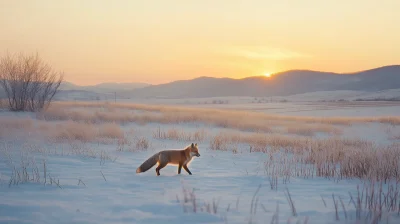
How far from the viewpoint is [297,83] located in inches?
6954

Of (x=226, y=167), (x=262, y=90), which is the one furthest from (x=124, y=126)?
(x=262, y=90)

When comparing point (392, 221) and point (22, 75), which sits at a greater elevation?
point (22, 75)

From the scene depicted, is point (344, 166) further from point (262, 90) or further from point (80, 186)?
point (262, 90)

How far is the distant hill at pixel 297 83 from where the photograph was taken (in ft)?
525

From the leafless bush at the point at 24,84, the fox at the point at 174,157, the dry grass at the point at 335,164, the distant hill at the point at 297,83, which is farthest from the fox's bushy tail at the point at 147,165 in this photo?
the distant hill at the point at 297,83

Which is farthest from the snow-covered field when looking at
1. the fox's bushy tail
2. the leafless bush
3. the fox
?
the leafless bush

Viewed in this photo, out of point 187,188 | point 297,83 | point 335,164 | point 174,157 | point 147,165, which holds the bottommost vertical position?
point 335,164

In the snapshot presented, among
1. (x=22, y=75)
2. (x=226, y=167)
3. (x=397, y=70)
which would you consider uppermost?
(x=397, y=70)

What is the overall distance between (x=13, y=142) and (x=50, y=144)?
1327mm

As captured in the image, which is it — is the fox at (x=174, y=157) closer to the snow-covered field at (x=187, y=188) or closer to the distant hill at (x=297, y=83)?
the snow-covered field at (x=187, y=188)

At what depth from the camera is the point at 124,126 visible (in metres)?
19.3

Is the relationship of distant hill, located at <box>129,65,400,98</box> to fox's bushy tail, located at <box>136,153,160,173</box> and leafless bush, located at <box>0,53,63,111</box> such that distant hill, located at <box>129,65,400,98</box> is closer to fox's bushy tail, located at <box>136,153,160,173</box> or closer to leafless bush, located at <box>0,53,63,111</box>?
leafless bush, located at <box>0,53,63,111</box>

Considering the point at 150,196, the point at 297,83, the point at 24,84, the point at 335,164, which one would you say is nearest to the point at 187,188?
the point at 150,196

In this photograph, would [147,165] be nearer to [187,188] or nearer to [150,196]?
[187,188]
